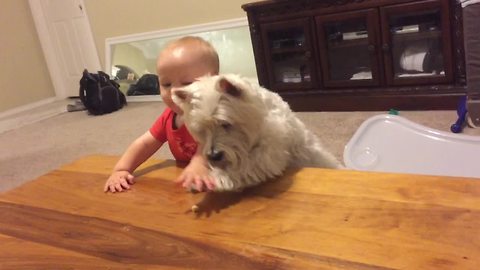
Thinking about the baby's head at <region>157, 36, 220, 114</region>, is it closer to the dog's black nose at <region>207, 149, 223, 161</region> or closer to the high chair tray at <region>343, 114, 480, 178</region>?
the dog's black nose at <region>207, 149, 223, 161</region>

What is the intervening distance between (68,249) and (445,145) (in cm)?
129

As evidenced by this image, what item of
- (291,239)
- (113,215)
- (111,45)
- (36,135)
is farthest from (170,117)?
(111,45)

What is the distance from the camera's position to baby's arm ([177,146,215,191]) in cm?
81

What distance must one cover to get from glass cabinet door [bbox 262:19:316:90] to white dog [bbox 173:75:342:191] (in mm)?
1898

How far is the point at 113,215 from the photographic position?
2.86 ft

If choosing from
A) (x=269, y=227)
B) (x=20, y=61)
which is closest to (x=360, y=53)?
(x=269, y=227)

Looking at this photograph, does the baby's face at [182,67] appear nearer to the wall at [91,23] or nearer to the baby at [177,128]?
the baby at [177,128]

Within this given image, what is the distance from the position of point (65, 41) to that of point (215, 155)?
14.1 feet

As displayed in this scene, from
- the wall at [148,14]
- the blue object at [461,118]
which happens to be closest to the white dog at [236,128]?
the blue object at [461,118]

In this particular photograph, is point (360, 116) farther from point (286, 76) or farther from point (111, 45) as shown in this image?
point (111, 45)

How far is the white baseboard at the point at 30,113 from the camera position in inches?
157

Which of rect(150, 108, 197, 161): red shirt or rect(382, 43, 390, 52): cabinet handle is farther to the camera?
rect(382, 43, 390, 52): cabinet handle

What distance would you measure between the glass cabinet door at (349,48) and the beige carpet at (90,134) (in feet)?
0.74

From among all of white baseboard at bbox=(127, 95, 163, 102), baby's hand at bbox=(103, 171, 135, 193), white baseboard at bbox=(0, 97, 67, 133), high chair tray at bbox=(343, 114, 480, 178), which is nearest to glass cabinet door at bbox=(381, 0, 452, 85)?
high chair tray at bbox=(343, 114, 480, 178)
